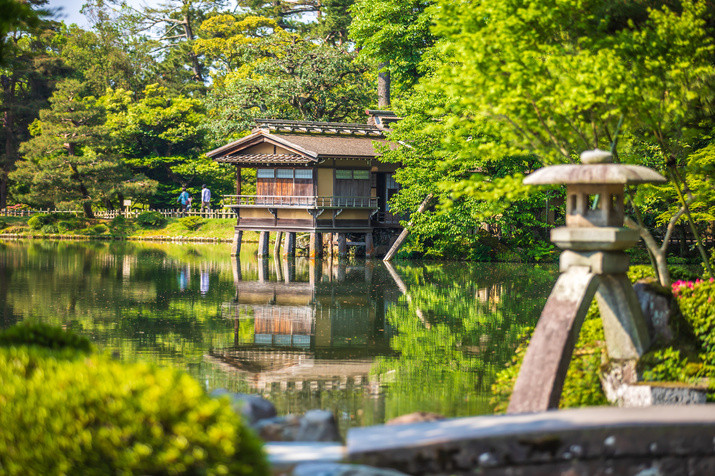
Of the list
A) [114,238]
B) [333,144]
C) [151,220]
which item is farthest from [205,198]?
[333,144]

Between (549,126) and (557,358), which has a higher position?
(549,126)

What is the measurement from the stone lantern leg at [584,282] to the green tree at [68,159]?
38.7 m

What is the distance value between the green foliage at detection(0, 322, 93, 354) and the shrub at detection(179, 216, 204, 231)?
39.5 m

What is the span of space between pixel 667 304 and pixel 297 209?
24283mm

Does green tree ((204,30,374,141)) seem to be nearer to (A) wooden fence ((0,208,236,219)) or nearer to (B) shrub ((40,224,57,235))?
(A) wooden fence ((0,208,236,219))

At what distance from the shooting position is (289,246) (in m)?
33.0

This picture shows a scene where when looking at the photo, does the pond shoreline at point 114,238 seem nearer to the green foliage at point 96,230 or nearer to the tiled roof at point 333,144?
the green foliage at point 96,230

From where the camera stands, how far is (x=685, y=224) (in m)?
29.8

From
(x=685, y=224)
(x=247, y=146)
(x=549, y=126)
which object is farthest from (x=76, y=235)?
(x=549, y=126)

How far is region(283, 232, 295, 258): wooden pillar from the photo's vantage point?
32875 millimetres

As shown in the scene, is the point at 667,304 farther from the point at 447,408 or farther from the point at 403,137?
the point at 403,137

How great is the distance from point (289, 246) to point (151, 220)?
633 inches

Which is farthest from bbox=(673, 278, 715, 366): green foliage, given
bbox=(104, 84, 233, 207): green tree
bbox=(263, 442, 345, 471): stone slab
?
bbox=(104, 84, 233, 207): green tree

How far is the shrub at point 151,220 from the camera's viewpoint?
150 ft
